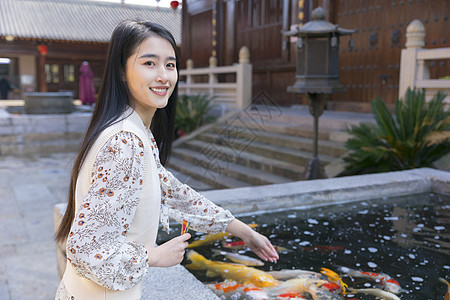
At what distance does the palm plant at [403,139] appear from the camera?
204 inches

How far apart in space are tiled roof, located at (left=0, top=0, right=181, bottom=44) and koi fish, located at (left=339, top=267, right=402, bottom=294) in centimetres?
1658

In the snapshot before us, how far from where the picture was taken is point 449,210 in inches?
147

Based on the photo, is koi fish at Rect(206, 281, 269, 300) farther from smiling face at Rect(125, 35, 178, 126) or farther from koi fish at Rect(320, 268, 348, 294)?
smiling face at Rect(125, 35, 178, 126)

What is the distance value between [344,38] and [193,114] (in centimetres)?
351

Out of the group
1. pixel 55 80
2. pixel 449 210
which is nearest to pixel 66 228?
pixel 449 210

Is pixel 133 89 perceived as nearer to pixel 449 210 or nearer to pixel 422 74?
pixel 449 210

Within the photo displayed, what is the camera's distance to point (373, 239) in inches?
120

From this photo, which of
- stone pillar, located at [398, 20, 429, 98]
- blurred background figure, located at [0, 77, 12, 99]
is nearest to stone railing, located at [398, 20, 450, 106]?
stone pillar, located at [398, 20, 429, 98]

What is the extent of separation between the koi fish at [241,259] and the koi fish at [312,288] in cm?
32

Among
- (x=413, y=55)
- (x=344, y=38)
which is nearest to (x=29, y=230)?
(x=413, y=55)

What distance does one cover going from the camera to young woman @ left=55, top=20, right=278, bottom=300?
1.07m

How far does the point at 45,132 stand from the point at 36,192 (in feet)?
15.4

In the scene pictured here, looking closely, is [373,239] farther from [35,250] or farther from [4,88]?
[4,88]

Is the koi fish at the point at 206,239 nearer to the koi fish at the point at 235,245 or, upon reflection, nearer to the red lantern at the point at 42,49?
the koi fish at the point at 235,245
